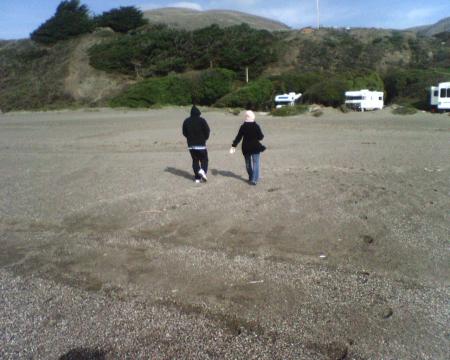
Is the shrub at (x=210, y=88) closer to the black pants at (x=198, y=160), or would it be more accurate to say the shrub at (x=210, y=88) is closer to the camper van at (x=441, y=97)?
the camper van at (x=441, y=97)

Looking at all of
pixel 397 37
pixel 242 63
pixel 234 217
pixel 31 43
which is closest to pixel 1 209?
pixel 234 217

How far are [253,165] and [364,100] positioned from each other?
2486 cm

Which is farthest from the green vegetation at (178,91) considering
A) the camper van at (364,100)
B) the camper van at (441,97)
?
the camper van at (441,97)

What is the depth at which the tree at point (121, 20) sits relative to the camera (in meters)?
65.1

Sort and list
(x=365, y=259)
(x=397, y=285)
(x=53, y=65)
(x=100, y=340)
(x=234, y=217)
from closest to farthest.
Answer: (x=100, y=340) < (x=397, y=285) < (x=365, y=259) < (x=234, y=217) < (x=53, y=65)

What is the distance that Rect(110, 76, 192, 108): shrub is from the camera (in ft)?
135

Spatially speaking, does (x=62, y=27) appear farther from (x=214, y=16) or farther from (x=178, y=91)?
(x=214, y=16)

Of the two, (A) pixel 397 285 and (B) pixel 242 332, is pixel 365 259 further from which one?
(B) pixel 242 332

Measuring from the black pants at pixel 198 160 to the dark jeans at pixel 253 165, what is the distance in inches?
39.9

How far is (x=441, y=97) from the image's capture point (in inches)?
1102

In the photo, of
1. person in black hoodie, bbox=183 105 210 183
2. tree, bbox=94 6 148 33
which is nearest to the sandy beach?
person in black hoodie, bbox=183 105 210 183

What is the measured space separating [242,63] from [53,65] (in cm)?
2514

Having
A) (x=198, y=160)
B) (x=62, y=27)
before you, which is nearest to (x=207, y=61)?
(x=62, y=27)

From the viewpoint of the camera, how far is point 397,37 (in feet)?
189
